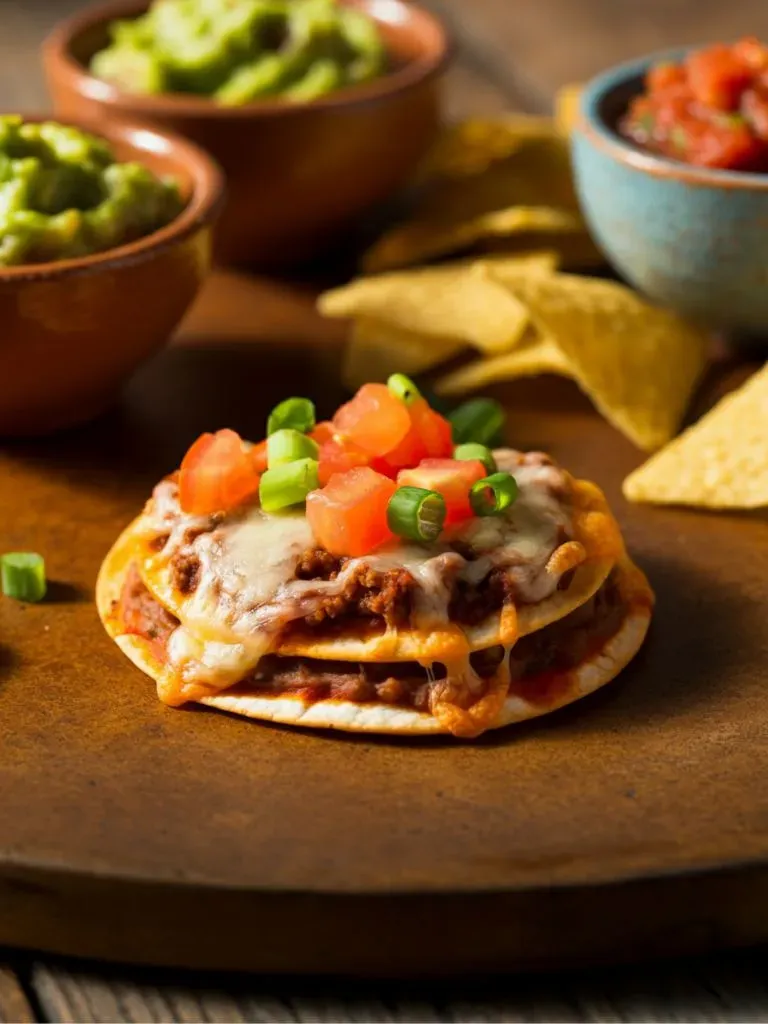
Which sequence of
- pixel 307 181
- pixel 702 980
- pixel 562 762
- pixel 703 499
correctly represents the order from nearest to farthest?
1. pixel 702 980
2. pixel 562 762
3. pixel 703 499
4. pixel 307 181

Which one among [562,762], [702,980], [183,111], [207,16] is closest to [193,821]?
[562,762]

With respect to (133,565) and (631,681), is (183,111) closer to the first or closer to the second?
(133,565)

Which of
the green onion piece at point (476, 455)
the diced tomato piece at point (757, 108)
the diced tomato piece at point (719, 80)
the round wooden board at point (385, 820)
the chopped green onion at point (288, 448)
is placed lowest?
the round wooden board at point (385, 820)

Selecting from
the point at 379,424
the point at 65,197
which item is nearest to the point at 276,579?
the point at 379,424

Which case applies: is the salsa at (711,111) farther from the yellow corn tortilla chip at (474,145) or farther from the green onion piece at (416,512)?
the green onion piece at (416,512)

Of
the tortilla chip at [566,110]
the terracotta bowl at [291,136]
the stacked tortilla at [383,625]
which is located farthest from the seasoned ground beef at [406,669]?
the tortilla chip at [566,110]

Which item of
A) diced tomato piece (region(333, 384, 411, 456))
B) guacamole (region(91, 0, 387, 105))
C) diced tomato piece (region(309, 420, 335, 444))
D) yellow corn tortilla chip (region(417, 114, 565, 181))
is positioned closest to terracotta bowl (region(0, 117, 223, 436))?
guacamole (region(91, 0, 387, 105))

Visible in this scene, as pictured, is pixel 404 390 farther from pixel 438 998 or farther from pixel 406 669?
pixel 438 998

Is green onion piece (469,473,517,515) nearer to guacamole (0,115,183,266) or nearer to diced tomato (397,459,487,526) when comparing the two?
diced tomato (397,459,487,526)
